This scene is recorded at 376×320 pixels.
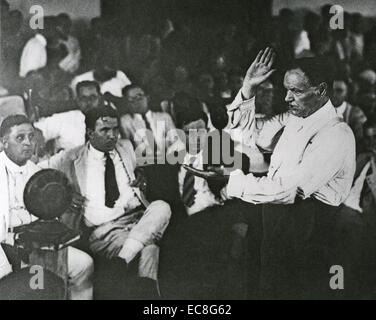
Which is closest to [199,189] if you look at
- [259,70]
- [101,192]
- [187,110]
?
[187,110]

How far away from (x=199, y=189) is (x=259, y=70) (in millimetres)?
882

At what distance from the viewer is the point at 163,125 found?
14.1ft

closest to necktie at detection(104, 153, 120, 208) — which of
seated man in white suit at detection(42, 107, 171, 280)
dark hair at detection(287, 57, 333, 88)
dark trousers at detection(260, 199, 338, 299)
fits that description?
seated man in white suit at detection(42, 107, 171, 280)

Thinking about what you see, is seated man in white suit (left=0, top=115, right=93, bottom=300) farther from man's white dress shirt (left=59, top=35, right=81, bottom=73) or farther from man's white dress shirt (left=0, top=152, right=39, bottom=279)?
man's white dress shirt (left=59, top=35, right=81, bottom=73)

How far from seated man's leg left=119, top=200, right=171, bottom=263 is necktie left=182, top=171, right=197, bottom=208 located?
13cm

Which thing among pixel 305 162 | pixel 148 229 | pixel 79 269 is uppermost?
pixel 305 162

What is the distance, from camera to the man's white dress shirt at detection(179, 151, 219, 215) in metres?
4.29

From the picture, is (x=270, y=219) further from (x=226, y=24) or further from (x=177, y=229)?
(x=226, y=24)

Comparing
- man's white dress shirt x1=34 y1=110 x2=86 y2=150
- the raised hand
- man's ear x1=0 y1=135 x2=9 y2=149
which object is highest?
the raised hand

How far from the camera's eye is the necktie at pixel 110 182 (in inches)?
169

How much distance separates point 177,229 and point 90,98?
1.04m

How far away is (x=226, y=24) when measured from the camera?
4.27m

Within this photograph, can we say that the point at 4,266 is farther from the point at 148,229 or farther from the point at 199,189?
the point at 199,189
